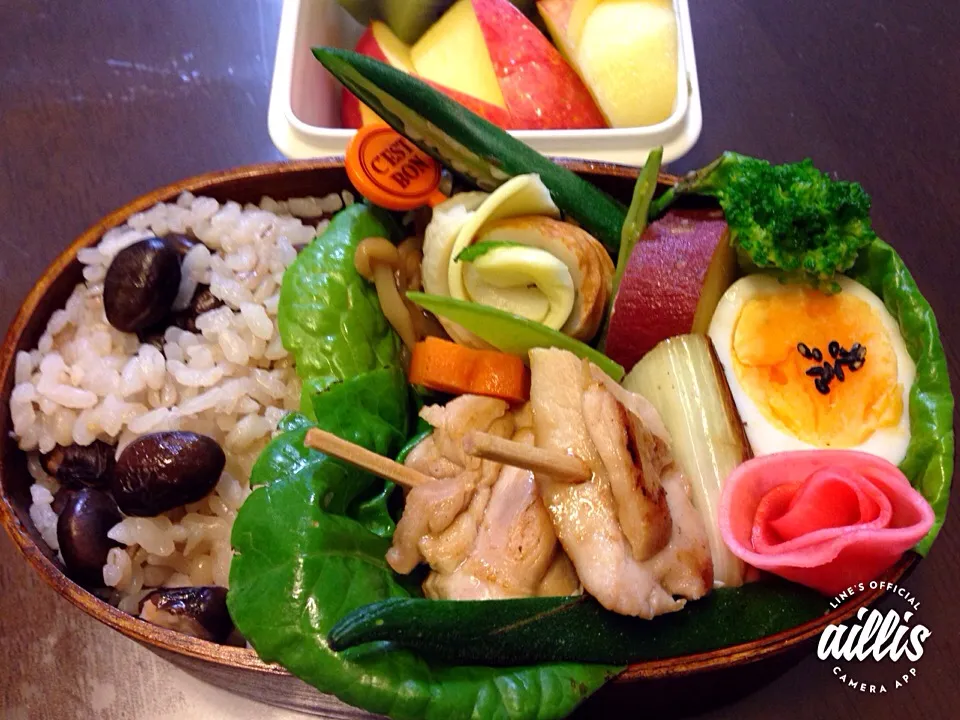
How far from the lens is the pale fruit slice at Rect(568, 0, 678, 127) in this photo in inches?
70.4

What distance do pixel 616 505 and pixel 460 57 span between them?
52.9 inches

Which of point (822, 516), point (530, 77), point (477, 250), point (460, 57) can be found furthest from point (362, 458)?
point (460, 57)

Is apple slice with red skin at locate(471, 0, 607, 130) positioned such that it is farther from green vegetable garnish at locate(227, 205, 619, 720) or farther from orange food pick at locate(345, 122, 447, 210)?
green vegetable garnish at locate(227, 205, 619, 720)

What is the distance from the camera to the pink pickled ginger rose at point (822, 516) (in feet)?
3.53

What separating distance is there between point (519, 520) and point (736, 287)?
62cm

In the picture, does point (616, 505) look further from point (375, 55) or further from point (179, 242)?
point (375, 55)

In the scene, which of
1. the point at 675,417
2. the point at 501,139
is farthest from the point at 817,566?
the point at 501,139

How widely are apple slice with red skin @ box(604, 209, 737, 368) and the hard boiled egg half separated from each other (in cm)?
A: 6

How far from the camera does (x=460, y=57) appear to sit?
6.35 feet

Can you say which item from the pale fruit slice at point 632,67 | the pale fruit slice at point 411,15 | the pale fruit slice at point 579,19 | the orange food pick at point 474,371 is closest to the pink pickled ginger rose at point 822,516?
the orange food pick at point 474,371

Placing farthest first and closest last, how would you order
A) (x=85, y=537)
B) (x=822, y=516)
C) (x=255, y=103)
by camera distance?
(x=255, y=103) → (x=85, y=537) → (x=822, y=516)

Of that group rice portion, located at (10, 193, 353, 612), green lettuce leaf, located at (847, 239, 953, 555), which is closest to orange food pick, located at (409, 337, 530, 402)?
rice portion, located at (10, 193, 353, 612)

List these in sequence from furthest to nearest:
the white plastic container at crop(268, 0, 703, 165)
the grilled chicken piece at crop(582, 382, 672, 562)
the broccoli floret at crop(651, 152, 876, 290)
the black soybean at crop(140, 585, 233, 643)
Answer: the white plastic container at crop(268, 0, 703, 165)
the broccoli floret at crop(651, 152, 876, 290)
the black soybean at crop(140, 585, 233, 643)
the grilled chicken piece at crop(582, 382, 672, 562)

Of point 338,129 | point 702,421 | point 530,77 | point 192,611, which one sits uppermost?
point 530,77
